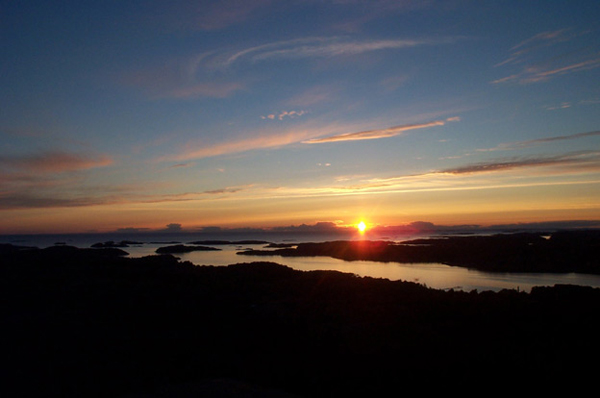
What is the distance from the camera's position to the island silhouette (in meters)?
8.87

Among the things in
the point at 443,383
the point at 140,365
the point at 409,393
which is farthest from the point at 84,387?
the point at 443,383

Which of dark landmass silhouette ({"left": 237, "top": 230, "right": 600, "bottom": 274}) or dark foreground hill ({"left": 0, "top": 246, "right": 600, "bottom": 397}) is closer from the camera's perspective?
dark foreground hill ({"left": 0, "top": 246, "right": 600, "bottom": 397})

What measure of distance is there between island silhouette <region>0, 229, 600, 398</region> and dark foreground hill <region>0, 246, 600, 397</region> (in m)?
0.04

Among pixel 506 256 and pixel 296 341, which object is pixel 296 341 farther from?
pixel 506 256

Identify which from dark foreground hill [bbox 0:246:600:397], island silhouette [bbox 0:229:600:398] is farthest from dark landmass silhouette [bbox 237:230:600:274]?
dark foreground hill [bbox 0:246:600:397]

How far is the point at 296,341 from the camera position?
1205cm

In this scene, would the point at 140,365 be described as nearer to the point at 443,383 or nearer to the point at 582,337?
the point at 443,383

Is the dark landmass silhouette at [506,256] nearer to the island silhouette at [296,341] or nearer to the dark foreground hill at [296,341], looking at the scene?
the island silhouette at [296,341]

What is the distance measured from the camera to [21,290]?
20.5 m

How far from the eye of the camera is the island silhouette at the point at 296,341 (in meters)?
8.87

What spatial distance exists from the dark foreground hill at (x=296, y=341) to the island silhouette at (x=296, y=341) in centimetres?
4

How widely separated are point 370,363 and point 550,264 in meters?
34.5

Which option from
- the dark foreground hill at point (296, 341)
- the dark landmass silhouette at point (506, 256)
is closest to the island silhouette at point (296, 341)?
the dark foreground hill at point (296, 341)

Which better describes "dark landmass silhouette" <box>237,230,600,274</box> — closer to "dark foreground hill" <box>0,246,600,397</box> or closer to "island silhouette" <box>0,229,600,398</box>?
"island silhouette" <box>0,229,600,398</box>
